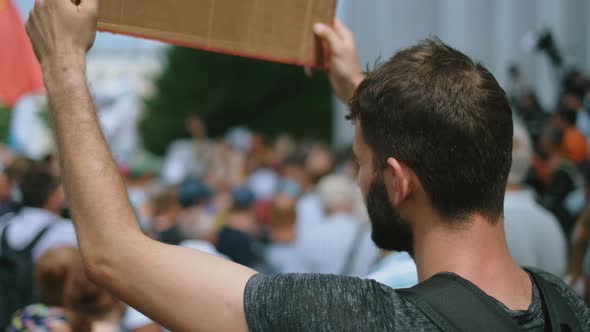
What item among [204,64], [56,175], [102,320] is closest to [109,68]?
[204,64]

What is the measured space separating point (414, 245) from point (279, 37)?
0.79m

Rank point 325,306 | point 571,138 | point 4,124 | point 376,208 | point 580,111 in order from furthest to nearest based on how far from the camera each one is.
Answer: point 4,124
point 580,111
point 571,138
point 376,208
point 325,306

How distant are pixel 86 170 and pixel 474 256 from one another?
2.47ft

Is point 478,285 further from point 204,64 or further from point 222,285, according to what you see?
point 204,64

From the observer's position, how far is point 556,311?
5.22ft

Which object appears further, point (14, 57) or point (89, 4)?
point (14, 57)

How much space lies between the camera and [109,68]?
108ft

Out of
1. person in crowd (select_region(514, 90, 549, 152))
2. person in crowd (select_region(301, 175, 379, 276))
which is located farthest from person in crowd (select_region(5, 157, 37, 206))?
person in crowd (select_region(514, 90, 549, 152))

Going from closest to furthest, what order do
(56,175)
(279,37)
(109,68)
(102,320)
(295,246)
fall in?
(279,37) → (102,320) → (56,175) → (295,246) → (109,68)

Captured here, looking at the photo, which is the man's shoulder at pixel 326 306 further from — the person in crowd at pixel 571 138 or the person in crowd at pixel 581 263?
the person in crowd at pixel 571 138

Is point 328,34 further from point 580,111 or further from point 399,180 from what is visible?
point 580,111

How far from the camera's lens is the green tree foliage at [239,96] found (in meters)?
21.9

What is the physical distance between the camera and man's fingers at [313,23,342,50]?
7.63ft

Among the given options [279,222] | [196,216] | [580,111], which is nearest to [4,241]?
→ [196,216]
